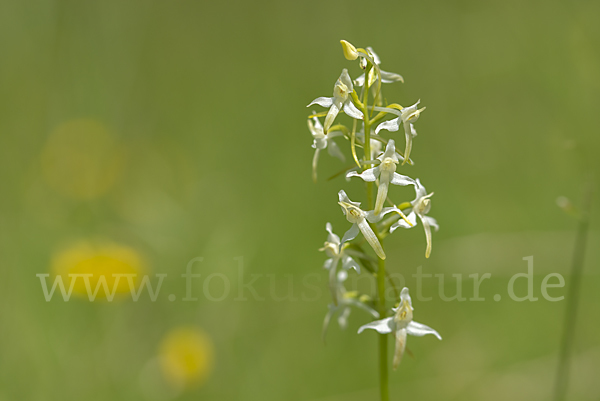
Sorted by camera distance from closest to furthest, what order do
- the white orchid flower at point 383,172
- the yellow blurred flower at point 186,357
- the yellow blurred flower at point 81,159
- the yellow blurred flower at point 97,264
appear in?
the white orchid flower at point 383,172, the yellow blurred flower at point 186,357, the yellow blurred flower at point 97,264, the yellow blurred flower at point 81,159

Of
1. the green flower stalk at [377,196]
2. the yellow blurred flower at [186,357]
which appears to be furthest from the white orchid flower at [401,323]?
the yellow blurred flower at [186,357]

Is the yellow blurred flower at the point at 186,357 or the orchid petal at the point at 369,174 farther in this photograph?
the yellow blurred flower at the point at 186,357

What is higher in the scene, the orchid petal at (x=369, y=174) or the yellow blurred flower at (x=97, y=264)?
the orchid petal at (x=369, y=174)

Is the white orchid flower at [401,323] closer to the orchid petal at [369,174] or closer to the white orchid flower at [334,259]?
the white orchid flower at [334,259]

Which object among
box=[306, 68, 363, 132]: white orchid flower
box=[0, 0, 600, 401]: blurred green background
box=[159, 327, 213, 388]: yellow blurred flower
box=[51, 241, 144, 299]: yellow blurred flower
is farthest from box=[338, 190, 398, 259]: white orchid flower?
box=[51, 241, 144, 299]: yellow blurred flower

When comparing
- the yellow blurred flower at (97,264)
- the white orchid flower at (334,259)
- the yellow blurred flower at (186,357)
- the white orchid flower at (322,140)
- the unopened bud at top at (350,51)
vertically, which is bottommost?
the yellow blurred flower at (186,357)

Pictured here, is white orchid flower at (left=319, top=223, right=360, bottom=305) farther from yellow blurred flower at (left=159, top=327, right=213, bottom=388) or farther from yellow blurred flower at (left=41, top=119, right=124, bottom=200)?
yellow blurred flower at (left=41, top=119, right=124, bottom=200)
